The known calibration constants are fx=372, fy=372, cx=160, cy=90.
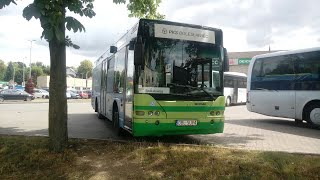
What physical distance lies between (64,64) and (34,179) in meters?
2.78

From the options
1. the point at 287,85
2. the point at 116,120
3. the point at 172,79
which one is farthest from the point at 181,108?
the point at 287,85

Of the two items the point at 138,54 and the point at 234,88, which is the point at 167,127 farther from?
the point at 234,88

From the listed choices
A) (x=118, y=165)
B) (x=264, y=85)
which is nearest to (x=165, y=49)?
(x=118, y=165)

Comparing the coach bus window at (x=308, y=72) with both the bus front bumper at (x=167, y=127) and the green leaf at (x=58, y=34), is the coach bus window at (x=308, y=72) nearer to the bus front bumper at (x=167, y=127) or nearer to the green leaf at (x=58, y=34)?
the bus front bumper at (x=167, y=127)

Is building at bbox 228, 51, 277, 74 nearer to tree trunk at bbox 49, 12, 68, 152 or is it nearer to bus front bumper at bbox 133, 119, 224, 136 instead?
bus front bumper at bbox 133, 119, 224, 136

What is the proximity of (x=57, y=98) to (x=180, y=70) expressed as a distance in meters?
3.10

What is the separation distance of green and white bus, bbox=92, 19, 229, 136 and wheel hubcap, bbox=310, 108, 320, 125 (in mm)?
5374

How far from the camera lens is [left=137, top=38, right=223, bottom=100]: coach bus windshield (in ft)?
30.3

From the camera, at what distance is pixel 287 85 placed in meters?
14.9

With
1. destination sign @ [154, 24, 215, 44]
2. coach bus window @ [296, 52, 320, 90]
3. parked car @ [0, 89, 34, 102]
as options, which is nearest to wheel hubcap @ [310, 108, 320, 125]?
coach bus window @ [296, 52, 320, 90]

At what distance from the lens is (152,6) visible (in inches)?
514

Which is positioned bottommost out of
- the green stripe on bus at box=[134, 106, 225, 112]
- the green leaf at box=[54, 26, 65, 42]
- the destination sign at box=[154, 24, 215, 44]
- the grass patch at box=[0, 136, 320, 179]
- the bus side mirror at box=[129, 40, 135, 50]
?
the grass patch at box=[0, 136, 320, 179]

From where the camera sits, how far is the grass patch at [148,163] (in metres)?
6.91

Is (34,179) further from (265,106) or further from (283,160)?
(265,106)
